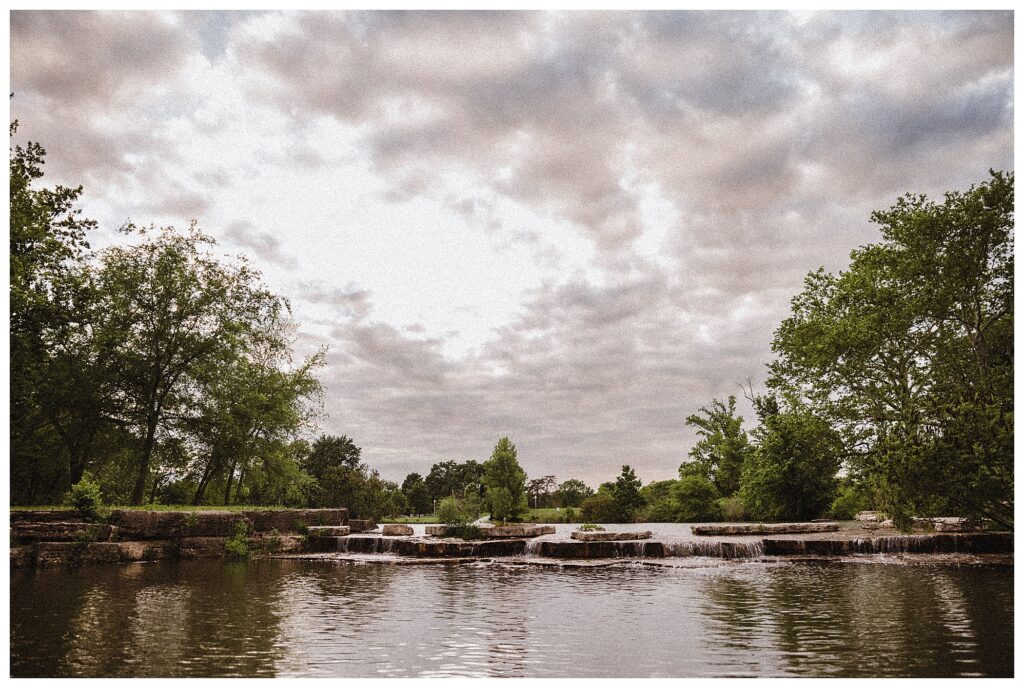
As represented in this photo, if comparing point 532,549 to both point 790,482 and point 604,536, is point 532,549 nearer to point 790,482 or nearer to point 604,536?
point 604,536

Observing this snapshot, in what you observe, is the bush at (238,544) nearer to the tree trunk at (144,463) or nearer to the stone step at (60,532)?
the stone step at (60,532)

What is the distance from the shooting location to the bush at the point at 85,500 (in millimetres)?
24422

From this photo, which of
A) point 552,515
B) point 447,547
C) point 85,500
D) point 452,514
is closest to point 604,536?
point 447,547

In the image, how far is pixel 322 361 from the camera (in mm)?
40656

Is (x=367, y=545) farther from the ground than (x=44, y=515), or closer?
closer

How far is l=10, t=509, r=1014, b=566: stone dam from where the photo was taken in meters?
23.4

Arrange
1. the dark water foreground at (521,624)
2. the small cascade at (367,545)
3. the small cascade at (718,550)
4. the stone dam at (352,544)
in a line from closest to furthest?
1. the dark water foreground at (521,624)
2. the stone dam at (352,544)
3. the small cascade at (718,550)
4. the small cascade at (367,545)

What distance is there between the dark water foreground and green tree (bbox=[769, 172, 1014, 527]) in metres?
2.61

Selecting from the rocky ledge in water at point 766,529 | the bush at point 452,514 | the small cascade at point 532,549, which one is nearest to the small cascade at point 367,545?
the bush at point 452,514

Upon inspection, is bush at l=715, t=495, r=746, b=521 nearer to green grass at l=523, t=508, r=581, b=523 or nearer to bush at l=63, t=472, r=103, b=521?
green grass at l=523, t=508, r=581, b=523

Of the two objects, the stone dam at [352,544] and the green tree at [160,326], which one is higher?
the green tree at [160,326]

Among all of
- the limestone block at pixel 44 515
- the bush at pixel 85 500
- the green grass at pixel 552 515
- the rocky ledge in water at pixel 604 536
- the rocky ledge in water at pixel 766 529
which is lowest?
the green grass at pixel 552 515

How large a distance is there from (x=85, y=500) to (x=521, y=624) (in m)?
20.8

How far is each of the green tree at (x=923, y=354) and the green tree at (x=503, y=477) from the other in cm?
1467
